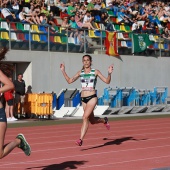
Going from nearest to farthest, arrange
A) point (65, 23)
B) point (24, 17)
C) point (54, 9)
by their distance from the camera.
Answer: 1. point (24, 17)
2. point (65, 23)
3. point (54, 9)

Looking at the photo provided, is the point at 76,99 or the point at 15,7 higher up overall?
the point at 15,7

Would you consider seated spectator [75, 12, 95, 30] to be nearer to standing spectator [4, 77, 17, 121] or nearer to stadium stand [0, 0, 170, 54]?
stadium stand [0, 0, 170, 54]

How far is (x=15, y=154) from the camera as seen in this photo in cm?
1247

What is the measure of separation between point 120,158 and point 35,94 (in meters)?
13.2

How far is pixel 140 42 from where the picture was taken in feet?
99.3

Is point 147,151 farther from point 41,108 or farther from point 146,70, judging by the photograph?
point 146,70

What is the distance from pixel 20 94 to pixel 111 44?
6.09 metres

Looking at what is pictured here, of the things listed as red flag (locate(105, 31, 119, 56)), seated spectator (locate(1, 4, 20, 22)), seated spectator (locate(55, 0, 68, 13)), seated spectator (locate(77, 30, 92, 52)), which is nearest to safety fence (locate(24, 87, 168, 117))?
seated spectator (locate(77, 30, 92, 52))

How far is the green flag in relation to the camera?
2998cm

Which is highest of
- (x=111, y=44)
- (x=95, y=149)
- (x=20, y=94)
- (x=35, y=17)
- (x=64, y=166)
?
(x=35, y=17)

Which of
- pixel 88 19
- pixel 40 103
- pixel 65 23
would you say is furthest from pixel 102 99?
pixel 88 19

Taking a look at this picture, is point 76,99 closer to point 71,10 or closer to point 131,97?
point 131,97

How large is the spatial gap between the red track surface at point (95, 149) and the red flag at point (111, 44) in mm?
9404

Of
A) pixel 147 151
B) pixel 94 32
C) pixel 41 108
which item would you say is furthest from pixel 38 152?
pixel 94 32
